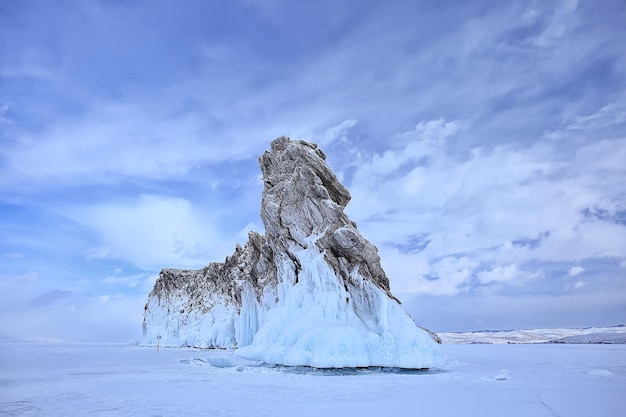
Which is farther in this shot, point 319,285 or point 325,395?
point 319,285

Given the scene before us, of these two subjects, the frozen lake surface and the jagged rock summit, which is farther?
the jagged rock summit

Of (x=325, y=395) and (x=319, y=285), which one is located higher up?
(x=319, y=285)

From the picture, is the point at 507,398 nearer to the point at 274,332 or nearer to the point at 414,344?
the point at 414,344

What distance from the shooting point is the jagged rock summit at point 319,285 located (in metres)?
25.2

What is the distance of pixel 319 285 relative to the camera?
29734 mm

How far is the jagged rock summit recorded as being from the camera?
25.2 m

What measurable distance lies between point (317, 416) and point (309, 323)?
15.6 metres

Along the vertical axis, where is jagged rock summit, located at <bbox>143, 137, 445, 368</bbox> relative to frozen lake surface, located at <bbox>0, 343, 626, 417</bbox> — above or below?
above

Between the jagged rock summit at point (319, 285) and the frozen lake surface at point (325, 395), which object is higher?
the jagged rock summit at point (319, 285)

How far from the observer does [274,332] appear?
30750 mm

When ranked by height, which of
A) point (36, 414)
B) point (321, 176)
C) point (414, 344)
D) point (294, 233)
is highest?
point (321, 176)

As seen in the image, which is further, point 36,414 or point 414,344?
point 414,344

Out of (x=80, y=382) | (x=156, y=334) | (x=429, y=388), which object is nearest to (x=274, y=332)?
(x=80, y=382)

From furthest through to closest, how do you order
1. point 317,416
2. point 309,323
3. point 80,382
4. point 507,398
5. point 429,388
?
point 309,323, point 80,382, point 429,388, point 507,398, point 317,416
